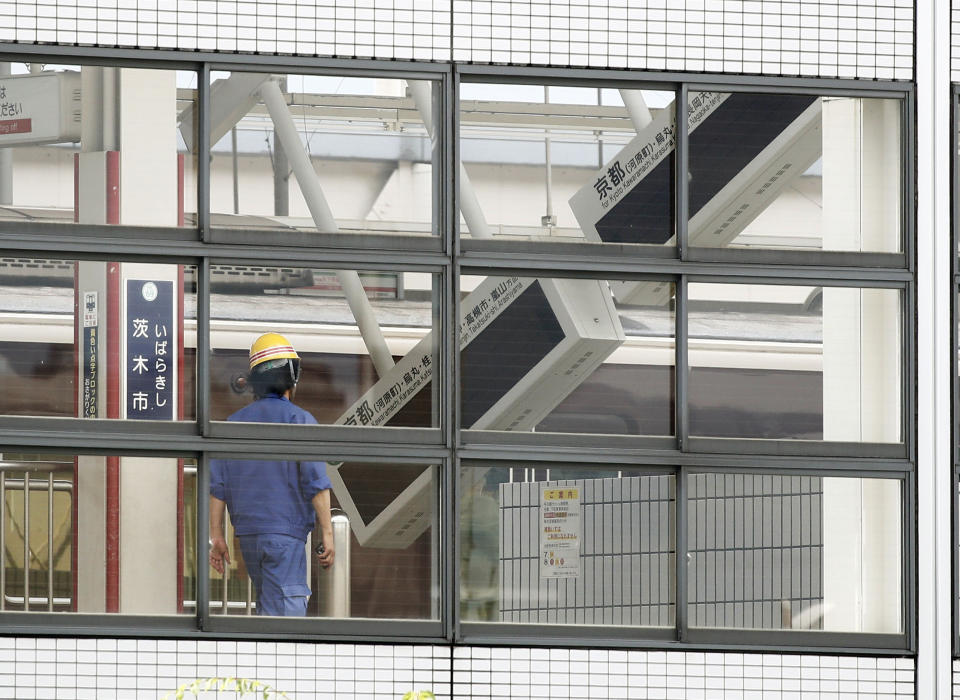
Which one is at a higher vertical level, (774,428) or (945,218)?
(945,218)

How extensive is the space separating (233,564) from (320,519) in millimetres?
394

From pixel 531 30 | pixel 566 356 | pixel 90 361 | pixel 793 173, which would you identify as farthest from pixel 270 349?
pixel 793 173

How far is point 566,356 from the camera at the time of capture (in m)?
4.90

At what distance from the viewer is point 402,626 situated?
4.80 metres

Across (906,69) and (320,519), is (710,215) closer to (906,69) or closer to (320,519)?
(906,69)

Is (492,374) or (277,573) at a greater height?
(492,374)

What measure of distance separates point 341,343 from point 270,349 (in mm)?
291

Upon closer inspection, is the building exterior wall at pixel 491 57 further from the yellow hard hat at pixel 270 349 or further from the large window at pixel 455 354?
the yellow hard hat at pixel 270 349

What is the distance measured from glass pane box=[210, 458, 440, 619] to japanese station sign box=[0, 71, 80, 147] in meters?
1.57

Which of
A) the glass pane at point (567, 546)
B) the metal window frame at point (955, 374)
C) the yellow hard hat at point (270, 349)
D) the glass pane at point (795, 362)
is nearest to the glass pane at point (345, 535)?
the glass pane at point (567, 546)

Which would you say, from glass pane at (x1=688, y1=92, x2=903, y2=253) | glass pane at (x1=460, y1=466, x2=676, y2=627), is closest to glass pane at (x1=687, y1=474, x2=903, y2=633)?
glass pane at (x1=460, y1=466, x2=676, y2=627)

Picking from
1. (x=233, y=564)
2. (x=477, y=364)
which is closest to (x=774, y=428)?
(x=477, y=364)

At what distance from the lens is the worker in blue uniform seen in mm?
4809

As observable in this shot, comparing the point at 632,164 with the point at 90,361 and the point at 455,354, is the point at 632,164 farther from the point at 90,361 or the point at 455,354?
the point at 90,361
